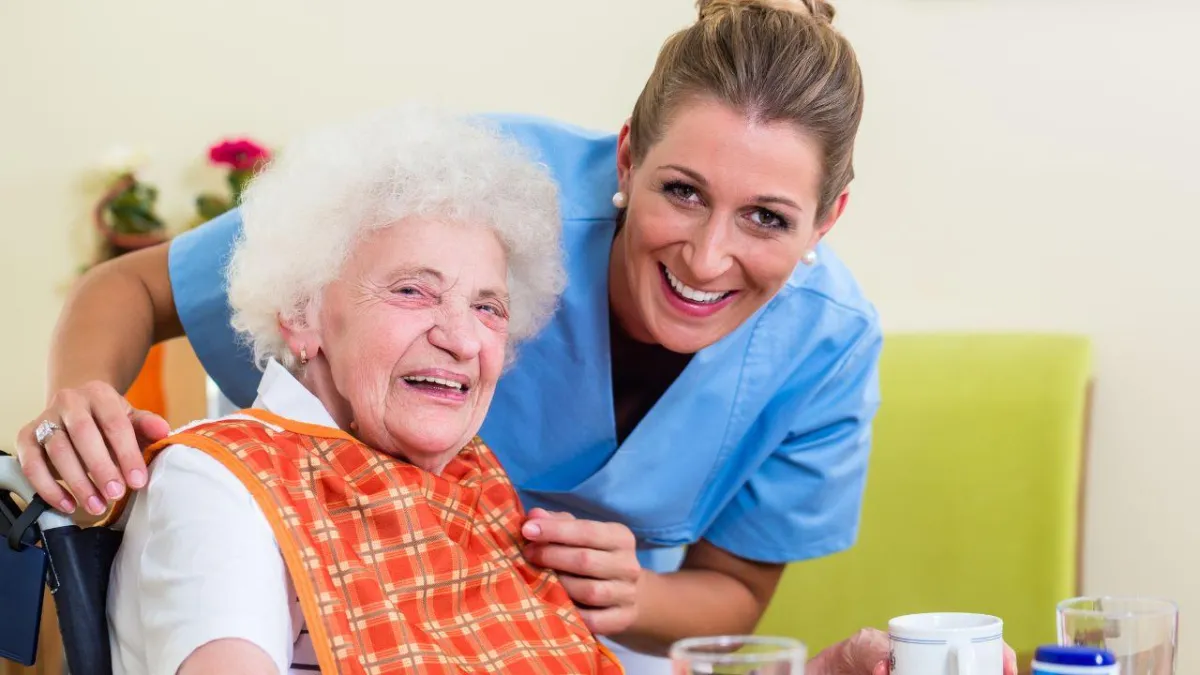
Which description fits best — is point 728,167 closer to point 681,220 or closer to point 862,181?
point 681,220

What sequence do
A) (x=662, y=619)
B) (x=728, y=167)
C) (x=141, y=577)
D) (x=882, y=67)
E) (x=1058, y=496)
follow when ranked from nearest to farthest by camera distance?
(x=141, y=577) < (x=728, y=167) < (x=662, y=619) < (x=1058, y=496) < (x=882, y=67)

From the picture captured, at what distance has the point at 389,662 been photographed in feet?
3.67

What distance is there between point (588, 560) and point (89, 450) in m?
0.54

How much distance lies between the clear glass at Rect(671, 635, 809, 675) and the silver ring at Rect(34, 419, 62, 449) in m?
0.62

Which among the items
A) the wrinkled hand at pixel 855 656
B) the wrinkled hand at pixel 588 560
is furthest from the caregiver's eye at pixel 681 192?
the wrinkled hand at pixel 855 656

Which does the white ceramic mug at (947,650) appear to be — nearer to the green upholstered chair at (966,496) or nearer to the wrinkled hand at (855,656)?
the wrinkled hand at (855,656)

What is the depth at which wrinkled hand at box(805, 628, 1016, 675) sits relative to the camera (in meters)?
1.25

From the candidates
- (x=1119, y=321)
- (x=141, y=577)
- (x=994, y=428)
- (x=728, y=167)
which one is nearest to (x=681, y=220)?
(x=728, y=167)

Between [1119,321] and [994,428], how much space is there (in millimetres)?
330

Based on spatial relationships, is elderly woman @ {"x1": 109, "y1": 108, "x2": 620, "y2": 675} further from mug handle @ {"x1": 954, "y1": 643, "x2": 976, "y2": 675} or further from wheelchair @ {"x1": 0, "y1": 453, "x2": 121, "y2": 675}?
mug handle @ {"x1": 954, "y1": 643, "x2": 976, "y2": 675}

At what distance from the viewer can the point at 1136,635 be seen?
1.05m

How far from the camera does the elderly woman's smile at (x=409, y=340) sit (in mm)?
1235

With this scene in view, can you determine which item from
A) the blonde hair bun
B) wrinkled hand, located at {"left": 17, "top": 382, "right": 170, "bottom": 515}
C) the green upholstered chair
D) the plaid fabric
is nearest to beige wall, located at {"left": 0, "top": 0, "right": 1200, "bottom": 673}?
the green upholstered chair

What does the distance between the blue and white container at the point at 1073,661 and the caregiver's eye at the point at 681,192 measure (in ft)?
2.16
